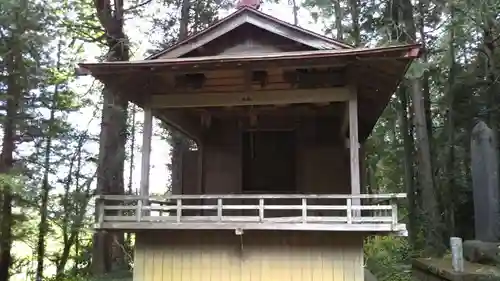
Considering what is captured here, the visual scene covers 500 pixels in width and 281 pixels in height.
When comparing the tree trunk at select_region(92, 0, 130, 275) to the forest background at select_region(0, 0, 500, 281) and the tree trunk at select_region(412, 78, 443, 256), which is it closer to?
the forest background at select_region(0, 0, 500, 281)

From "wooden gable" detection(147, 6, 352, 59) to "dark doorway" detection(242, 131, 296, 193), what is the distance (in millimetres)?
2525

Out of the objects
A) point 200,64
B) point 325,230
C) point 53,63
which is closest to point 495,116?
point 325,230

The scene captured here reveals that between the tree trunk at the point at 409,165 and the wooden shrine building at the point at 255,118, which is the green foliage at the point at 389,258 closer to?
the tree trunk at the point at 409,165

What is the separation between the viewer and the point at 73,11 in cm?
1603

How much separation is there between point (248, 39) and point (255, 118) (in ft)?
7.02

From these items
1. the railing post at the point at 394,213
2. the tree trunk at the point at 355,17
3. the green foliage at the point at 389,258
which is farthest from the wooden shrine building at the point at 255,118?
the tree trunk at the point at 355,17

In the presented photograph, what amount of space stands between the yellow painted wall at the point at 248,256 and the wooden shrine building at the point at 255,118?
0.02 meters

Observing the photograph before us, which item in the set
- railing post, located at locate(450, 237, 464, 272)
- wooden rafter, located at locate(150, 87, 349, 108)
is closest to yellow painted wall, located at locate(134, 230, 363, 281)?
wooden rafter, located at locate(150, 87, 349, 108)

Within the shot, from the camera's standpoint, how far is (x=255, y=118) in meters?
10.7

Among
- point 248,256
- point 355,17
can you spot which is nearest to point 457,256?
point 248,256

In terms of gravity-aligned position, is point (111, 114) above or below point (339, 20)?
below

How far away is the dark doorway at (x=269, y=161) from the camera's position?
35.7 ft

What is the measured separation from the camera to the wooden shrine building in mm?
7637

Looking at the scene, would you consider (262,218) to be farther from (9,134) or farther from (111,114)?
(9,134)
